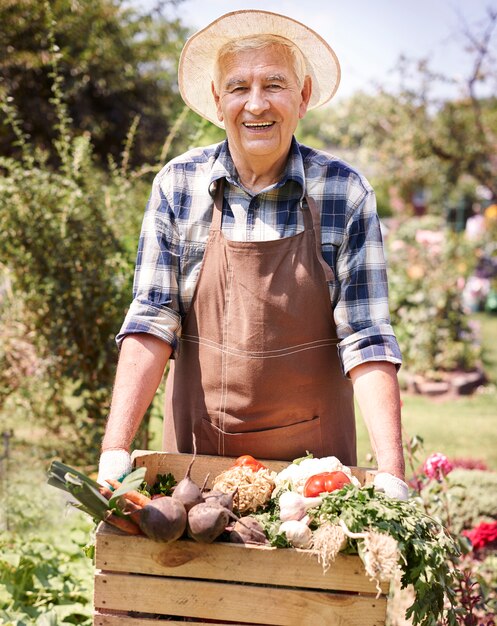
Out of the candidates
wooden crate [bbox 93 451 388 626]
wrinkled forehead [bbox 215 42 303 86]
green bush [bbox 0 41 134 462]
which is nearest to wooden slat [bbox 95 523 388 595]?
wooden crate [bbox 93 451 388 626]

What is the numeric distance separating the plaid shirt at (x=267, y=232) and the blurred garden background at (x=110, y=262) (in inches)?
44.0

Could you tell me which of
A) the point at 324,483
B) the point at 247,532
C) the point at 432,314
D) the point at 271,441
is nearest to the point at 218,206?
the point at 271,441

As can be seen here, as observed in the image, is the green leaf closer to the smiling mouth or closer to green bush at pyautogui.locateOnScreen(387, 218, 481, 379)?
the smiling mouth

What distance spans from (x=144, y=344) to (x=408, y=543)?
0.96m

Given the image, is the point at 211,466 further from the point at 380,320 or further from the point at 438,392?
the point at 438,392

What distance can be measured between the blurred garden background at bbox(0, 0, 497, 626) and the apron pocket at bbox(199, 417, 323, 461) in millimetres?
828

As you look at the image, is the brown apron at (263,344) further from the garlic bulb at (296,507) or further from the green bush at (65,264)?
the green bush at (65,264)

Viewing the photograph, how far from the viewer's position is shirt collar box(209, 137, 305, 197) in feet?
7.66

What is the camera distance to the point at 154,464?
82.7 inches

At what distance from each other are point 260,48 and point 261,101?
19 centimetres

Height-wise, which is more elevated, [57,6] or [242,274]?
[57,6]

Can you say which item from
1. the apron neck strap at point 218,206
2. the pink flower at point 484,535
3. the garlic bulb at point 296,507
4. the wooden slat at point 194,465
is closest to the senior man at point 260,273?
the apron neck strap at point 218,206

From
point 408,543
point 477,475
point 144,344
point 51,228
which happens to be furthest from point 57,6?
point 408,543

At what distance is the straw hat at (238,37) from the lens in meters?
2.29
